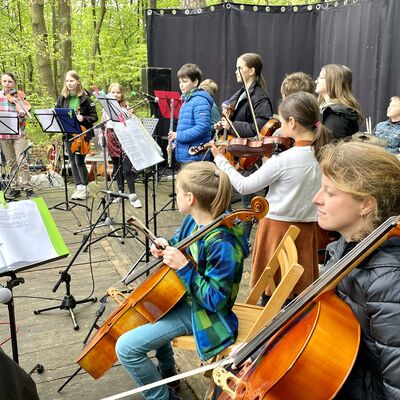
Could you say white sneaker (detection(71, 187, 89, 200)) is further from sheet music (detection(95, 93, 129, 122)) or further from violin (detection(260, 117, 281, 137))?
violin (detection(260, 117, 281, 137))

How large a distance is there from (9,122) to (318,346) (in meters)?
5.56

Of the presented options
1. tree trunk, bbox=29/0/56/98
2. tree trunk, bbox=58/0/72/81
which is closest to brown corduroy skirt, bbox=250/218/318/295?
tree trunk, bbox=29/0/56/98

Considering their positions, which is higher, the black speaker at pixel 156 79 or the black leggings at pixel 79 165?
the black speaker at pixel 156 79

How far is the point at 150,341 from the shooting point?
1956mm

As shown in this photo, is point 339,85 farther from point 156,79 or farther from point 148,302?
point 156,79

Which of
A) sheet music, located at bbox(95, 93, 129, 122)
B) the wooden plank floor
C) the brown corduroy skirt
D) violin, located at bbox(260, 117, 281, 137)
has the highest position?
sheet music, located at bbox(95, 93, 129, 122)

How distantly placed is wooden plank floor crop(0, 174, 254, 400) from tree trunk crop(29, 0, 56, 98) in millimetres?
8499

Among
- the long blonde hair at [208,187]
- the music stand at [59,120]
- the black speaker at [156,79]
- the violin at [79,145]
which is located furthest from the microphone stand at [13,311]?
the black speaker at [156,79]

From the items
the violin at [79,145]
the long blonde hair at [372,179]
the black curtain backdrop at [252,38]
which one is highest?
the black curtain backdrop at [252,38]

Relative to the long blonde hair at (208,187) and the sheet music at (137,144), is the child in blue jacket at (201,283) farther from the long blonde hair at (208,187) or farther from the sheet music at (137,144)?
the sheet music at (137,144)

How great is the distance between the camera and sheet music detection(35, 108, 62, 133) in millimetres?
5336

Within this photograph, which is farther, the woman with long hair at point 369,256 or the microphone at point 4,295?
the microphone at point 4,295

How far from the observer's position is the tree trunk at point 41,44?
1191 centimetres

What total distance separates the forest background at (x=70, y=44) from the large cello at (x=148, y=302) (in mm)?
9857
